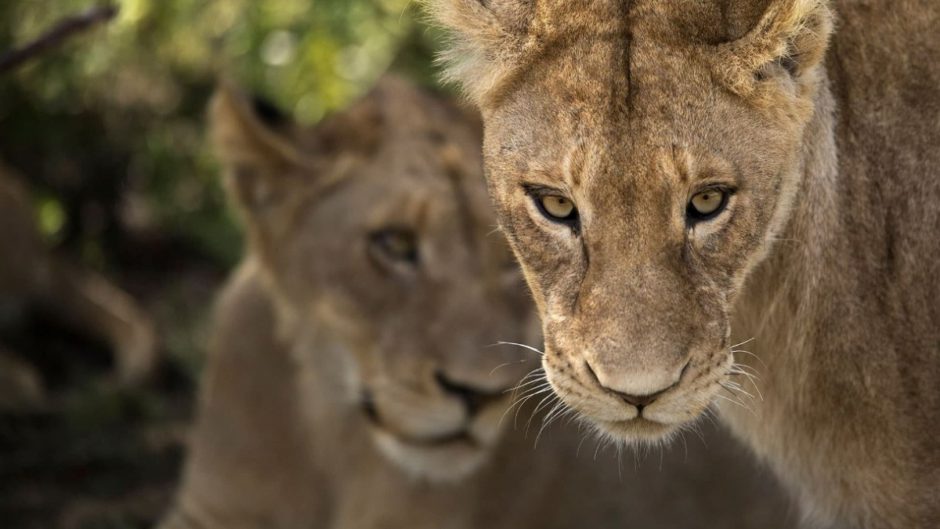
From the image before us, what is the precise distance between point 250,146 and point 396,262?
480 millimetres

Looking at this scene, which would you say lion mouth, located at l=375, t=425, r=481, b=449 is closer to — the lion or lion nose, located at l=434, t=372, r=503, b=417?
lion nose, located at l=434, t=372, r=503, b=417

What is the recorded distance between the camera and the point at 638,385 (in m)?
1.85

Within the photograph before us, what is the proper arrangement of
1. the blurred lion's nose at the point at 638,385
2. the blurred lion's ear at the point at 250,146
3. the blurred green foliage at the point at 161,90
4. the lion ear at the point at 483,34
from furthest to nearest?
1. the blurred green foliage at the point at 161,90
2. the blurred lion's ear at the point at 250,146
3. the lion ear at the point at 483,34
4. the blurred lion's nose at the point at 638,385

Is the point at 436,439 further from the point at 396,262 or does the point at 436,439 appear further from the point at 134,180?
the point at 134,180

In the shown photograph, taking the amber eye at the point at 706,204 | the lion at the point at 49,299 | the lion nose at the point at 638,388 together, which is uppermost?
the amber eye at the point at 706,204

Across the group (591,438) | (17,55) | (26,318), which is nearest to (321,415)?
(591,438)

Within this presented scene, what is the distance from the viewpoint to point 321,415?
3268 millimetres

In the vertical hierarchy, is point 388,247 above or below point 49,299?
above

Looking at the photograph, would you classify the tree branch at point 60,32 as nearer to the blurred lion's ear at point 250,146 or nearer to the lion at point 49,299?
the blurred lion's ear at point 250,146

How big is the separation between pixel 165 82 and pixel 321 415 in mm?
2655

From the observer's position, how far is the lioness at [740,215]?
1.90m

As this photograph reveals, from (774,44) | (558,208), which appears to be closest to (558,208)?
(558,208)

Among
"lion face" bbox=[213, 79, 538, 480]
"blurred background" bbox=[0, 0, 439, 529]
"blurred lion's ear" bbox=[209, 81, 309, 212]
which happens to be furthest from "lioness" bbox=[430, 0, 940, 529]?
"blurred background" bbox=[0, 0, 439, 529]

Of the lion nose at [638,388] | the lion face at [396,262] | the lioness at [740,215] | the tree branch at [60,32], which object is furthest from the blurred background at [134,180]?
the lion nose at [638,388]
